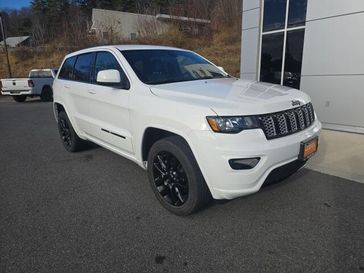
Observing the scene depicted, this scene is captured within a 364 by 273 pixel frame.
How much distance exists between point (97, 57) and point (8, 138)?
4300 millimetres

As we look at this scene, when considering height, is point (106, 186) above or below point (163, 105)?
below

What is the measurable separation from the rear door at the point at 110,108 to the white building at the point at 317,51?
5.43 m

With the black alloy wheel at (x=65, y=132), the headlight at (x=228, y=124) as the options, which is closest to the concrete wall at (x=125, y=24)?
the black alloy wheel at (x=65, y=132)

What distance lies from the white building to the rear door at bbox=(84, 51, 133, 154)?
5.43 m

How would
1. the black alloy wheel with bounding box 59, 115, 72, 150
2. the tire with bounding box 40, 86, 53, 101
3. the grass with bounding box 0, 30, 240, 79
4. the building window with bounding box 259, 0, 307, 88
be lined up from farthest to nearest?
the grass with bounding box 0, 30, 240, 79 < the tire with bounding box 40, 86, 53, 101 < the building window with bounding box 259, 0, 307, 88 < the black alloy wheel with bounding box 59, 115, 72, 150

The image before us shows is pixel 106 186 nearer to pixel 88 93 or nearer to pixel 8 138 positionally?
pixel 88 93

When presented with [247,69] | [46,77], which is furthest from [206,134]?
[46,77]

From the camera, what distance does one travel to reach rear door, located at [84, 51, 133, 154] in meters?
3.68

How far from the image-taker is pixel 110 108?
393cm

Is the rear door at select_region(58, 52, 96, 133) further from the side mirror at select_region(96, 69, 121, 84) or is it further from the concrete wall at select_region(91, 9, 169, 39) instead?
the concrete wall at select_region(91, 9, 169, 39)

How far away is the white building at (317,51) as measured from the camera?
6.72 m

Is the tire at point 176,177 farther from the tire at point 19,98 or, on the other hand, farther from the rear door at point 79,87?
the tire at point 19,98

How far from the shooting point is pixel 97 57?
4.45 m

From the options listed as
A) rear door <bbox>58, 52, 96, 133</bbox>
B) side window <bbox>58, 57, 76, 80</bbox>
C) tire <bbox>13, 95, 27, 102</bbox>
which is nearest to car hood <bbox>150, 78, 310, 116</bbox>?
rear door <bbox>58, 52, 96, 133</bbox>
